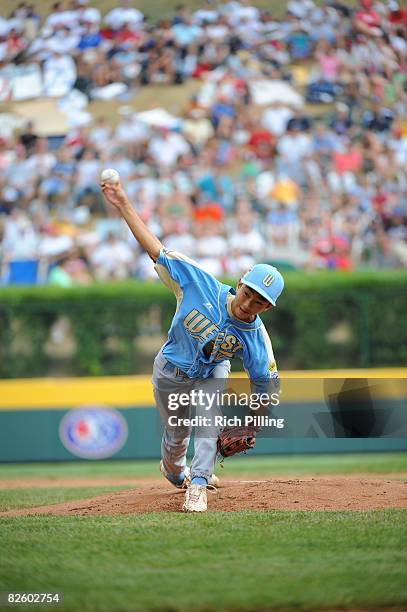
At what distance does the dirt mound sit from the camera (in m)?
6.65

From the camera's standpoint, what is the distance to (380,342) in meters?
13.9

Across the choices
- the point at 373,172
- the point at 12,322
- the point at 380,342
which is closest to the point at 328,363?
the point at 380,342

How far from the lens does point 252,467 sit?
12008 millimetres

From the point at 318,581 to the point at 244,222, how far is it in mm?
10212

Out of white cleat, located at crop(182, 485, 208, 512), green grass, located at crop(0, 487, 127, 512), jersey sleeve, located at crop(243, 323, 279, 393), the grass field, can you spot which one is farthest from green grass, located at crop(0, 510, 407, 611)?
green grass, located at crop(0, 487, 127, 512)

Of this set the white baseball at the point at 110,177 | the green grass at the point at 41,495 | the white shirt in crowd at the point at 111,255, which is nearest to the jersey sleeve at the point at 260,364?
the white baseball at the point at 110,177

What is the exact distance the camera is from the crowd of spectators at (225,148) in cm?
1469

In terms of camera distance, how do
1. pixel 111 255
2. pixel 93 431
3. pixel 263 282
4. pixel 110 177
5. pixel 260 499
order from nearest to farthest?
1. pixel 263 282
2. pixel 110 177
3. pixel 260 499
4. pixel 93 431
5. pixel 111 255

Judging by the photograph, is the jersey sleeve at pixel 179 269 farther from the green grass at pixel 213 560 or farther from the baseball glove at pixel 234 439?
the green grass at pixel 213 560

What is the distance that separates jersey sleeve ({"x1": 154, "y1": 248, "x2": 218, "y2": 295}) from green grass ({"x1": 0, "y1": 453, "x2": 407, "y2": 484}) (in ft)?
15.9

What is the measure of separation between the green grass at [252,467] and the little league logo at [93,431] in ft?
0.77

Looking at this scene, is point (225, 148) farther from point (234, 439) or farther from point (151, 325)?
point (234, 439)

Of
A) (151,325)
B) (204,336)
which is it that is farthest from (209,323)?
(151,325)

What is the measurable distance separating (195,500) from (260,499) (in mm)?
651
